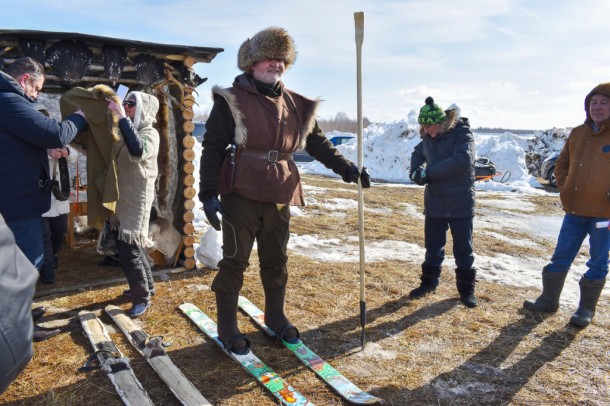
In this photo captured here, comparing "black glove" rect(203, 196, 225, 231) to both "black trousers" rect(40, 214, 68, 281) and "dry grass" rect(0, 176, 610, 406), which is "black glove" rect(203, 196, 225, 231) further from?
"black trousers" rect(40, 214, 68, 281)

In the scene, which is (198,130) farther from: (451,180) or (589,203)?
(589,203)

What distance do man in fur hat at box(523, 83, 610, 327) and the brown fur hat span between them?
9.41 ft

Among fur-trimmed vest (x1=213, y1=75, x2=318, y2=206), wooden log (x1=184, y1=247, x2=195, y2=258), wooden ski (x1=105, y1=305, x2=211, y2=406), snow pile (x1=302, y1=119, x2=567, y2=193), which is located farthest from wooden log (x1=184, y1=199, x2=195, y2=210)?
snow pile (x1=302, y1=119, x2=567, y2=193)

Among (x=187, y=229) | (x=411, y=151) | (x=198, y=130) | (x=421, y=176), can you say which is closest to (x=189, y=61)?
(x=187, y=229)

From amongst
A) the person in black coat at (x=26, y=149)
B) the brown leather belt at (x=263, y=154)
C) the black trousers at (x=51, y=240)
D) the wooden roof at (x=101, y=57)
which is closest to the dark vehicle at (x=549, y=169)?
the wooden roof at (x=101, y=57)

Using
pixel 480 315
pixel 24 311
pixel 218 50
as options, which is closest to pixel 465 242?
pixel 480 315

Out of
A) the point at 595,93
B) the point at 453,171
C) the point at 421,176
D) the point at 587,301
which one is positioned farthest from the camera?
the point at 421,176

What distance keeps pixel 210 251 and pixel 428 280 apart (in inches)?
103

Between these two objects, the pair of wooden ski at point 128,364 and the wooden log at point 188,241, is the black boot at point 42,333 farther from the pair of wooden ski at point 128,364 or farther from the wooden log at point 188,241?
the wooden log at point 188,241

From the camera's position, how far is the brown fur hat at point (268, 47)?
337cm

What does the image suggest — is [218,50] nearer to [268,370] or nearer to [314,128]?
[314,128]

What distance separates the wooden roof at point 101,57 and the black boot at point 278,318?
287cm

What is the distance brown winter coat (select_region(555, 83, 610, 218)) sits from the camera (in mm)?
4219

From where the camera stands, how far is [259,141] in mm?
3428
